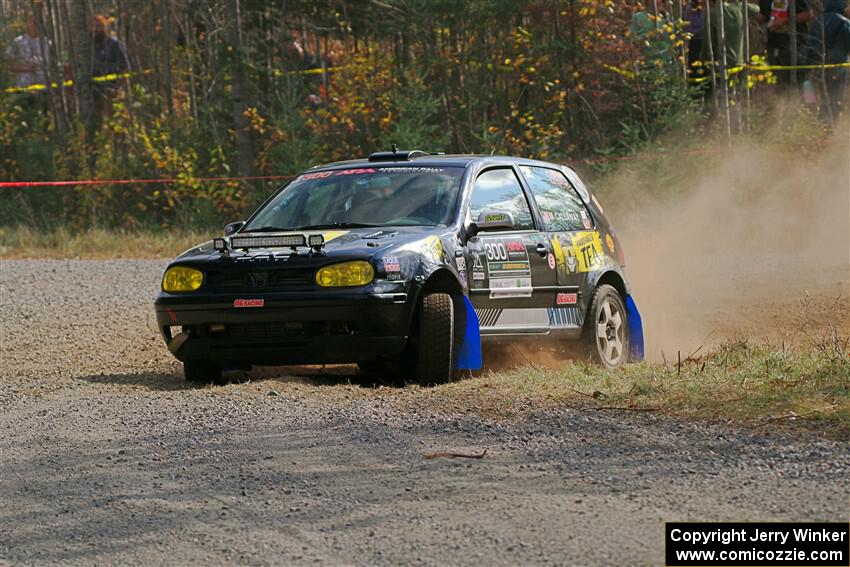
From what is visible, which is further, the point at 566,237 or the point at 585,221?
the point at 585,221

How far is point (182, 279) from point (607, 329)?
3375mm

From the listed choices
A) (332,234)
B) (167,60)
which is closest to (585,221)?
(332,234)

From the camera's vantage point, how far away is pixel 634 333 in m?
10.8

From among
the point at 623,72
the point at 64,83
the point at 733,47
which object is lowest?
the point at 623,72

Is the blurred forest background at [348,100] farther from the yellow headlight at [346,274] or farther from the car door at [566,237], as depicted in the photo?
the yellow headlight at [346,274]

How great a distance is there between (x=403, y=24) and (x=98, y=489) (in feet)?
63.7

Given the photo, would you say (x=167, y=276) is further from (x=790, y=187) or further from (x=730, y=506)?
(x=790, y=187)

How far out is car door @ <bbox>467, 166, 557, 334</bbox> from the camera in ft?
30.6

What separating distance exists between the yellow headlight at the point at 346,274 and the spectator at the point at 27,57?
21223 millimetres

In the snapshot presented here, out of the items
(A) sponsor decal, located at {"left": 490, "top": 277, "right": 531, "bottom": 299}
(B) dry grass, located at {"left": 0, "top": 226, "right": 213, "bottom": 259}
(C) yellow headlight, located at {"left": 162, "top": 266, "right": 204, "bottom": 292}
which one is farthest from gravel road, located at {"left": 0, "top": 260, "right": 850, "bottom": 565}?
(B) dry grass, located at {"left": 0, "top": 226, "right": 213, "bottom": 259}

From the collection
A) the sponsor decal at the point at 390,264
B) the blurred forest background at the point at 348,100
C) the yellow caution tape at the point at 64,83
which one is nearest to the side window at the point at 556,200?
the sponsor decal at the point at 390,264

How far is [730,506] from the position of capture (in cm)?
525

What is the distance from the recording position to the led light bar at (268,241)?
8.62m

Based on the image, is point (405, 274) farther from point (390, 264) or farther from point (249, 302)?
point (249, 302)
